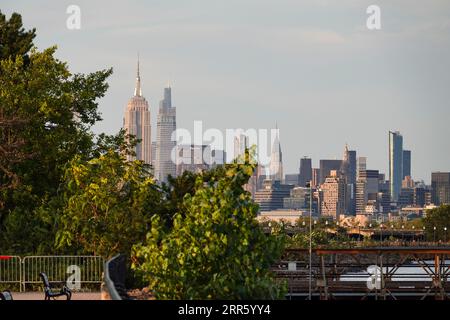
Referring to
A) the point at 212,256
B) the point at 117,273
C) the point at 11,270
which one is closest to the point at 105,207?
the point at 11,270

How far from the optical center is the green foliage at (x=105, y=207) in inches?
2142

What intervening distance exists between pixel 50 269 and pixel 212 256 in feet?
68.9

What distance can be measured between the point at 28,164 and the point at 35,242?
21.9ft

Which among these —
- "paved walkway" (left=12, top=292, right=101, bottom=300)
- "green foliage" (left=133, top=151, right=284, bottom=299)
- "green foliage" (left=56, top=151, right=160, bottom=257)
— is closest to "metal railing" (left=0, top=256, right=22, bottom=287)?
"paved walkway" (left=12, top=292, right=101, bottom=300)

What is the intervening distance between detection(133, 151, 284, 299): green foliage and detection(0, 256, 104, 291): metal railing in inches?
729

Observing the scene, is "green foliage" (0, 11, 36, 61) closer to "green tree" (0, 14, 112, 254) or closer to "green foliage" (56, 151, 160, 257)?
"green tree" (0, 14, 112, 254)

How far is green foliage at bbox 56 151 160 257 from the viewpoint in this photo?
54406 mm

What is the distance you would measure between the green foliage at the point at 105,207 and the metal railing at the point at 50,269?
3.78 feet

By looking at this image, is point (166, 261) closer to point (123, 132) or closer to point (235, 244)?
point (235, 244)

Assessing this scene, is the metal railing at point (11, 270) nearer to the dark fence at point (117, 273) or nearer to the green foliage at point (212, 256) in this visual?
the dark fence at point (117, 273)

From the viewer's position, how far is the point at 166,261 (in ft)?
108

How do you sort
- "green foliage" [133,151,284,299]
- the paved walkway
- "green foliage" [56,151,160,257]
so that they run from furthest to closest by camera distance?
"green foliage" [56,151,160,257] → the paved walkway → "green foliage" [133,151,284,299]

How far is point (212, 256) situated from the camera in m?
32.9

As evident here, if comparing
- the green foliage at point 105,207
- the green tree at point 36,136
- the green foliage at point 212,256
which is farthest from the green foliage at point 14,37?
the green foliage at point 212,256
